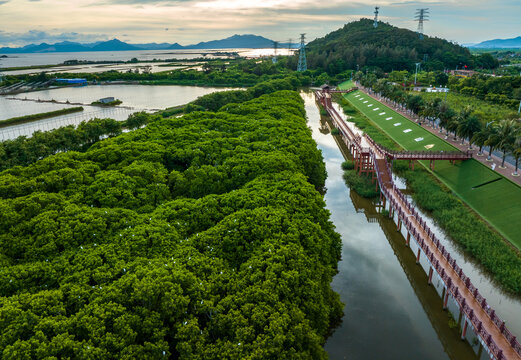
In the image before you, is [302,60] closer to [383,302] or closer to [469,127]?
[469,127]

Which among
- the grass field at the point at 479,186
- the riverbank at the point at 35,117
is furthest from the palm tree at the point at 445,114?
the riverbank at the point at 35,117

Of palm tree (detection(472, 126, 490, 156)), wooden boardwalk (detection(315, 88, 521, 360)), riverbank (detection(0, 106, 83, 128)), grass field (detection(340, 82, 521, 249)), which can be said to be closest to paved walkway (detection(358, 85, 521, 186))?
grass field (detection(340, 82, 521, 249))

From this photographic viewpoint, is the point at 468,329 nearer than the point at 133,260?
No

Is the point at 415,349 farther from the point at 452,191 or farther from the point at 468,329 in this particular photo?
the point at 452,191

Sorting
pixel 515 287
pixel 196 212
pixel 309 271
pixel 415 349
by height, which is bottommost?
pixel 415 349

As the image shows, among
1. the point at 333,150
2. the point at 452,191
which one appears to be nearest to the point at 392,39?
the point at 333,150

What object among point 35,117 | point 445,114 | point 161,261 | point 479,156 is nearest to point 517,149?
point 479,156

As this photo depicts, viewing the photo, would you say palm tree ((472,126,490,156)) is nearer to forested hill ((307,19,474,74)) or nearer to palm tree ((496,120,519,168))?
palm tree ((496,120,519,168))
